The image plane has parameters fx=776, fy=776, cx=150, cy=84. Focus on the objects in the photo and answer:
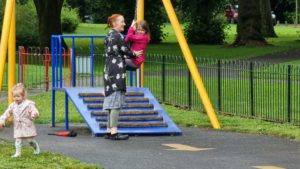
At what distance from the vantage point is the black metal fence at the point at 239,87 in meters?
16.0

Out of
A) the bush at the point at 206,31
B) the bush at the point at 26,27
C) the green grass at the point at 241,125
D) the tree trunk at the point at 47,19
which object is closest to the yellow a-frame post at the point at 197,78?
the green grass at the point at 241,125

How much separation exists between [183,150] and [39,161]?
2.38 metres

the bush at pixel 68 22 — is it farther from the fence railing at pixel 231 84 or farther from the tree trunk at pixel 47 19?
the fence railing at pixel 231 84

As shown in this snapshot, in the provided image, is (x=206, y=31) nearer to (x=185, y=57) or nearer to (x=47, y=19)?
(x=47, y=19)

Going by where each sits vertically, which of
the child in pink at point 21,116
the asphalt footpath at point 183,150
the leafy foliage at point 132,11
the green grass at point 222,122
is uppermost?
the leafy foliage at point 132,11

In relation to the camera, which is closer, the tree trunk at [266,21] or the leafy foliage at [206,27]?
the leafy foliage at [206,27]

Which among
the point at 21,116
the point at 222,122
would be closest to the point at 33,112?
the point at 21,116

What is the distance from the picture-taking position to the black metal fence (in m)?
16.0

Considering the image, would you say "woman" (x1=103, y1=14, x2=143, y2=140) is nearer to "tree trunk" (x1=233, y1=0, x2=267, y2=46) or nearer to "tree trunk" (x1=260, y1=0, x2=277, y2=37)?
"tree trunk" (x1=233, y1=0, x2=267, y2=46)

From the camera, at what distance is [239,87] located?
19.1m

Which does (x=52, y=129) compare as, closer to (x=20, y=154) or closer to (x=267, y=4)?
(x=20, y=154)

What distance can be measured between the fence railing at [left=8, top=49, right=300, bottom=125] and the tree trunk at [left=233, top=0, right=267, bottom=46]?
1948cm

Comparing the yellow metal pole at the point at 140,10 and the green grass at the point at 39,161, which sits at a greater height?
the yellow metal pole at the point at 140,10

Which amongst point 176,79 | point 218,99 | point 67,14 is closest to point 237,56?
point 176,79
